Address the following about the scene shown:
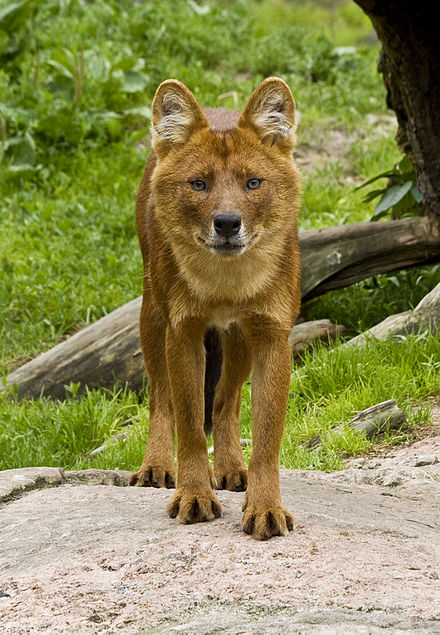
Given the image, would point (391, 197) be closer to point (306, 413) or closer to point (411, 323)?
point (411, 323)

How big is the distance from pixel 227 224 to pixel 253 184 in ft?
0.88

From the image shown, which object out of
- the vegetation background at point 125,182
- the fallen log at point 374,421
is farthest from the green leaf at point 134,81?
the fallen log at point 374,421

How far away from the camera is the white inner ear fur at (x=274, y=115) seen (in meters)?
3.90

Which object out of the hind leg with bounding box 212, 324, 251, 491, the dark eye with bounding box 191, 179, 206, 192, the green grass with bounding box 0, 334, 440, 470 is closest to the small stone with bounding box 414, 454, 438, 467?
the green grass with bounding box 0, 334, 440, 470

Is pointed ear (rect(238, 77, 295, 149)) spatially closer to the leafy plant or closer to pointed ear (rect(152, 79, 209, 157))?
Result: pointed ear (rect(152, 79, 209, 157))

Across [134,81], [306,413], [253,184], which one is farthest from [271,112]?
[134,81]

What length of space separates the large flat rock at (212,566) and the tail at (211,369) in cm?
79

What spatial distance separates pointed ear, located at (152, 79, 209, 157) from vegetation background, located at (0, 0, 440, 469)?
212cm

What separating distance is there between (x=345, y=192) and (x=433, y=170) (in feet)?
9.65

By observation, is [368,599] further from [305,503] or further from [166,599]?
[305,503]

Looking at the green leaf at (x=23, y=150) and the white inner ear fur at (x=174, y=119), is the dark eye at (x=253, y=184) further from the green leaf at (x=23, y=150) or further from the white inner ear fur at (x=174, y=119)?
the green leaf at (x=23, y=150)

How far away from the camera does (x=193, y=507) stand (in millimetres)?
3762

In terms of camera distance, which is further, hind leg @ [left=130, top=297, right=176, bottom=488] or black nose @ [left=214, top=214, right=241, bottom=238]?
hind leg @ [left=130, top=297, right=176, bottom=488]

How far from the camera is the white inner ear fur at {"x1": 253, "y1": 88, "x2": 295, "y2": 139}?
3.90 metres
